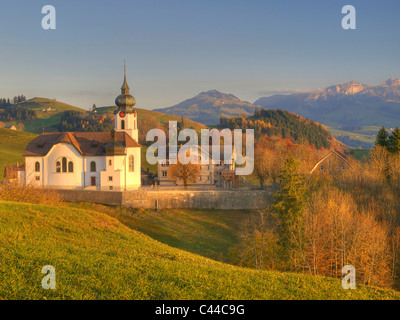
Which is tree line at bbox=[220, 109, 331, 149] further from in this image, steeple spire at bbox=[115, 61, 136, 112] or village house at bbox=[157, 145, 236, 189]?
steeple spire at bbox=[115, 61, 136, 112]

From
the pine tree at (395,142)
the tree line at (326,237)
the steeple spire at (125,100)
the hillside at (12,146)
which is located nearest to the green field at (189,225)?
the tree line at (326,237)

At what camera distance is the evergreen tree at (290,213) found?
30.4 meters

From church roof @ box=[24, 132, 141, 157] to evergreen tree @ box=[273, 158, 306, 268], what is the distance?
2804 cm

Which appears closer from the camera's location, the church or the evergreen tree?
the evergreen tree

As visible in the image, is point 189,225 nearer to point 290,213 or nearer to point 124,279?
point 290,213

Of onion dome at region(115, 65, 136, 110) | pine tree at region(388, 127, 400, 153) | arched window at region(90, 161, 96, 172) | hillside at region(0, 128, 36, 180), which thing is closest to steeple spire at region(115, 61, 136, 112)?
onion dome at region(115, 65, 136, 110)

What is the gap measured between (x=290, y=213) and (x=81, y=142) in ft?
113

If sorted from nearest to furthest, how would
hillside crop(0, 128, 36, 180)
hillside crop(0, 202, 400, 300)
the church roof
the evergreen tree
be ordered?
hillside crop(0, 202, 400, 300) < the evergreen tree < the church roof < hillside crop(0, 128, 36, 180)

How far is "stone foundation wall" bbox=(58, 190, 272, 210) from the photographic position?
49812mm

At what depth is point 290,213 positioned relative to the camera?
32.7 m

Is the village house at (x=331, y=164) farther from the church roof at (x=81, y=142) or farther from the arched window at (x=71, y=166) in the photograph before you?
the arched window at (x=71, y=166)

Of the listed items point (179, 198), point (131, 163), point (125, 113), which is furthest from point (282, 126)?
point (179, 198)
